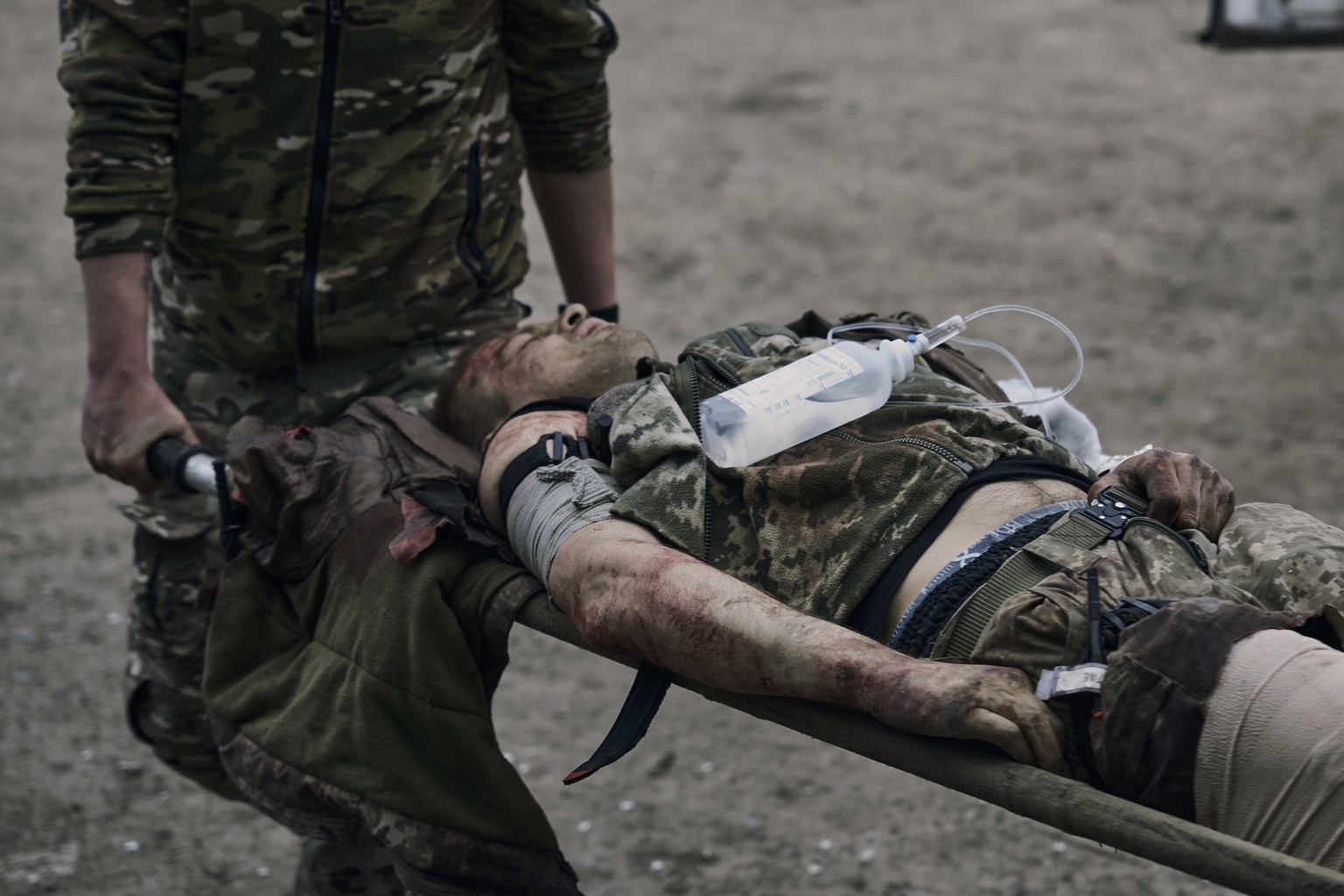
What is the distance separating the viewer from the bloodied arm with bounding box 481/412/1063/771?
5.58 ft

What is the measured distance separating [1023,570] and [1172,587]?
0.19 m

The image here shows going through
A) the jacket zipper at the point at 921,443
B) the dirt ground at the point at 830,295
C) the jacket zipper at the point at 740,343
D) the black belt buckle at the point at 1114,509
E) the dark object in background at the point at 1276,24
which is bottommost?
the dirt ground at the point at 830,295

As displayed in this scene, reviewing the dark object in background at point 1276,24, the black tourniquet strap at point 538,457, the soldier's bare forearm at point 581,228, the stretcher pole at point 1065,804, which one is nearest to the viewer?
the stretcher pole at point 1065,804

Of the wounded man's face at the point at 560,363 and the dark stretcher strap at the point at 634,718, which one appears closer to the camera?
the dark stretcher strap at the point at 634,718

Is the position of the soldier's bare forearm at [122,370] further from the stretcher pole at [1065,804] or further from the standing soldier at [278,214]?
the stretcher pole at [1065,804]

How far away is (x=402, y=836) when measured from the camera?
2207 millimetres

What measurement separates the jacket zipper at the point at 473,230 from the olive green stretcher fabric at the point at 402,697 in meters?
0.68

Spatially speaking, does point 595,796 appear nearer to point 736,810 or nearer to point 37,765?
point 736,810

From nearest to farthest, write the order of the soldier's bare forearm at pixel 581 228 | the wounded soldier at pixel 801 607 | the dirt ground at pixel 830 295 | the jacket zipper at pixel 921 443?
the wounded soldier at pixel 801 607
the jacket zipper at pixel 921 443
the soldier's bare forearm at pixel 581 228
the dirt ground at pixel 830 295

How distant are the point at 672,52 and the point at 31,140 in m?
3.74

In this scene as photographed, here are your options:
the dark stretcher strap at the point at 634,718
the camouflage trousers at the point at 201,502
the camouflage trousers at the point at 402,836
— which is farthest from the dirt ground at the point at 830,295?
the dark stretcher strap at the point at 634,718

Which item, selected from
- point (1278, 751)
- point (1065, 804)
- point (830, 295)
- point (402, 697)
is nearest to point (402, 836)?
point (402, 697)

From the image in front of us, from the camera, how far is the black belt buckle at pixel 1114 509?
2021 millimetres

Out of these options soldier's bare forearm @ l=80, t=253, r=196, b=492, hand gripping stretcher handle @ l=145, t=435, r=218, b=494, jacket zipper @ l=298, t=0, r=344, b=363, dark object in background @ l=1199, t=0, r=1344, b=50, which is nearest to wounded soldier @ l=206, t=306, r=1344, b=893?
hand gripping stretcher handle @ l=145, t=435, r=218, b=494
